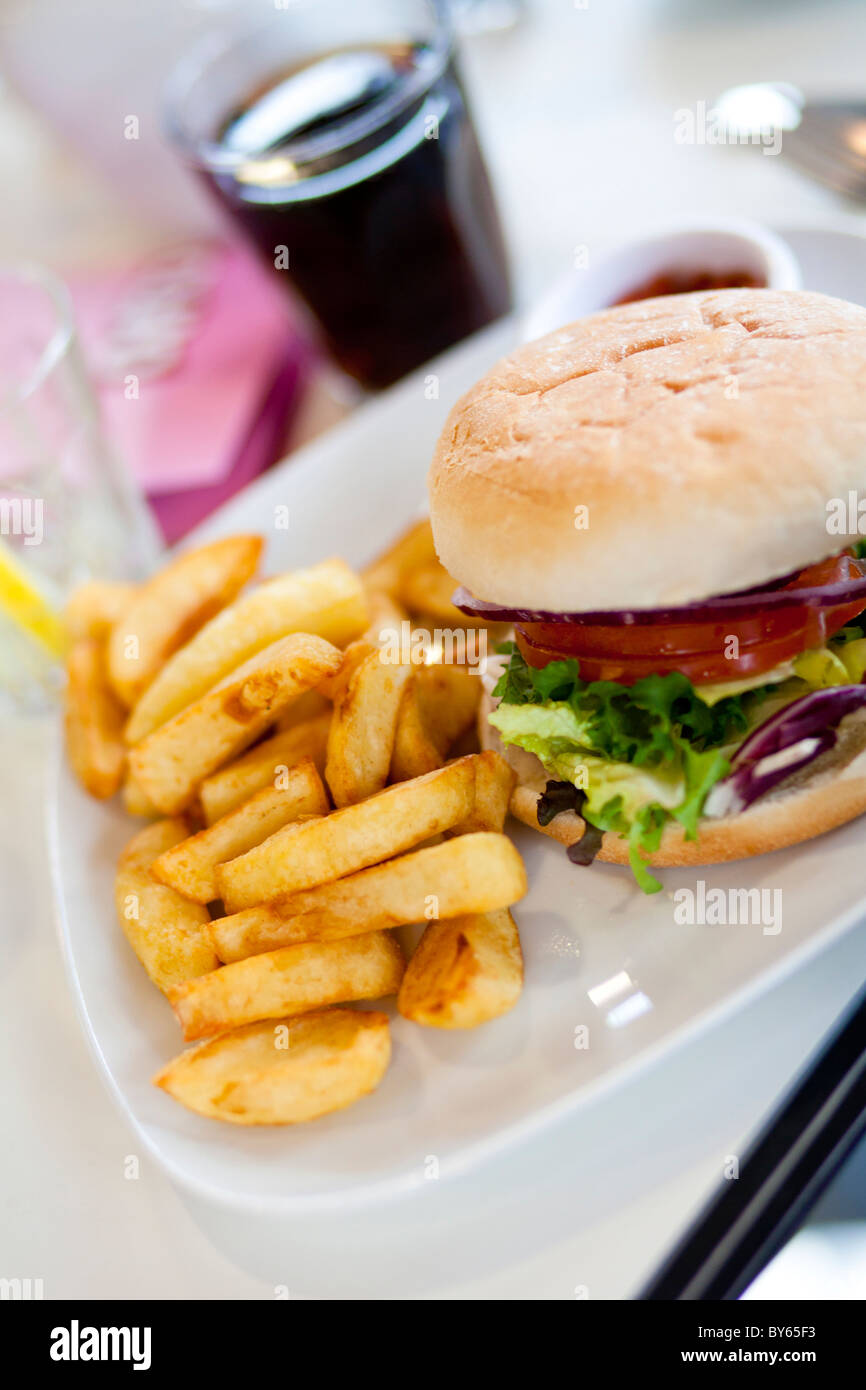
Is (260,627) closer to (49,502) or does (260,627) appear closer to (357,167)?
(49,502)

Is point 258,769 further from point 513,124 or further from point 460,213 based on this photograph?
point 513,124

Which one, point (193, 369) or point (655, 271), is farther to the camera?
point (193, 369)

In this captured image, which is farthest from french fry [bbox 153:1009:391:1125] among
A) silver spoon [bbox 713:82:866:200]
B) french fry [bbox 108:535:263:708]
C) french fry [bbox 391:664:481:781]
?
silver spoon [bbox 713:82:866:200]

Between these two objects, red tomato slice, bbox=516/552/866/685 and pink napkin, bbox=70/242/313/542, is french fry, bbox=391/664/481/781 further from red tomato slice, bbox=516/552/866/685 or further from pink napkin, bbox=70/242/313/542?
pink napkin, bbox=70/242/313/542

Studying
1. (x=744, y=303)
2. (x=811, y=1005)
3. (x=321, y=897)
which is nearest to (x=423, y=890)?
(x=321, y=897)

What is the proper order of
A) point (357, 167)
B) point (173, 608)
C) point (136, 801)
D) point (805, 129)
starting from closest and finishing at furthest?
point (136, 801) < point (173, 608) < point (357, 167) < point (805, 129)

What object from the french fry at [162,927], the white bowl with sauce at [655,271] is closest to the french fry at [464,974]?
the french fry at [162,927]

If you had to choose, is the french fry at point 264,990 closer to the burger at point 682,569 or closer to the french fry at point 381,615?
the burger at point 682,569

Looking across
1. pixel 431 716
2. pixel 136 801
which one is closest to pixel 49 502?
pixel 136 801
